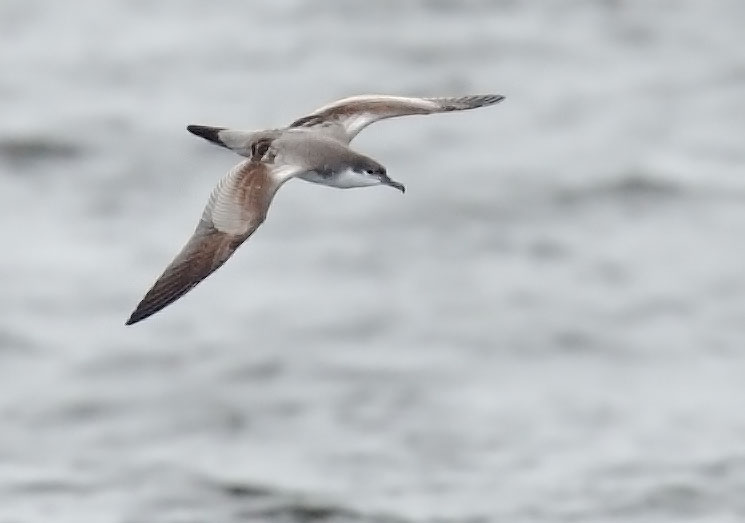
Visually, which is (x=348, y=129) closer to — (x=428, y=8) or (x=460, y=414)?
(x=460, y=414)

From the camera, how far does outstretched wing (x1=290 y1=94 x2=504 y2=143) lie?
11516 millimetres

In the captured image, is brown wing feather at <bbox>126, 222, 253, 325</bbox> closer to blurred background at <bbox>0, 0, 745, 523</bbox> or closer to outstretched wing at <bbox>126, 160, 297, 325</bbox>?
outstretched wing at <bbox>126, 160, 297, 325</bbox>

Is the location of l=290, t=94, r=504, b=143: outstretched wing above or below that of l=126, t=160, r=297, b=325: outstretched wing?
above

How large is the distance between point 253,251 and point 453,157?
291cm

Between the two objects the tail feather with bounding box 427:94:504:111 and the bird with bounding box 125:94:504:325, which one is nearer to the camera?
the bird with bounding box 125:94:504:325

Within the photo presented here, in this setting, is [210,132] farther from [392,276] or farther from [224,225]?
[392,276]

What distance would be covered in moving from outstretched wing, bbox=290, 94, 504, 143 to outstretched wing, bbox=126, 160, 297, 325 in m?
0.98

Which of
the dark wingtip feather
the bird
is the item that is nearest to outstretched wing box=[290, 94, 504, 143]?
the bird

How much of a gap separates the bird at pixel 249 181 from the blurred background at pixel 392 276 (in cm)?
696

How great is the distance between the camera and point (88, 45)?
84.8 ft

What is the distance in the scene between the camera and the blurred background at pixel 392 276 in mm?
18281

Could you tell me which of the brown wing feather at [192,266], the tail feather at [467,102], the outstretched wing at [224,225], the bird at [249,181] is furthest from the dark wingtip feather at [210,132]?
the tail feather at [467,102]

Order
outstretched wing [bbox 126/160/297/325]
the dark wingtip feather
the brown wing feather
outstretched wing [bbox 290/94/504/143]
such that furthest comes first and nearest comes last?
outstretched wing [bbox 290/94/504/143] → the dark wingtip feather → outstretched wing [bbox 126/160/297/325] → the brown wing feather

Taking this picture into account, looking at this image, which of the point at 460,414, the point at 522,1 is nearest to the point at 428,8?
the point at 522,1
